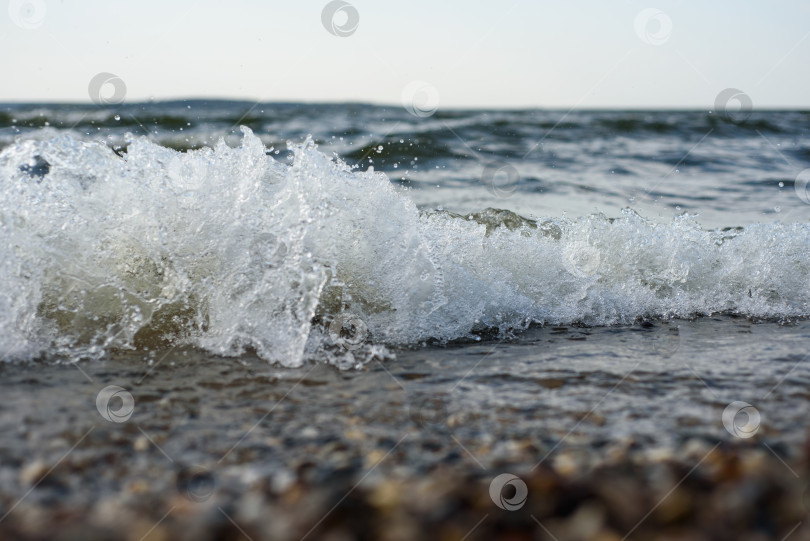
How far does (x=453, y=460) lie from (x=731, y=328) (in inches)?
79.4

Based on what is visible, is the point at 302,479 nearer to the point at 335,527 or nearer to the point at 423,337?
the point at 335,527

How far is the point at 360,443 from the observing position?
171 centimetres

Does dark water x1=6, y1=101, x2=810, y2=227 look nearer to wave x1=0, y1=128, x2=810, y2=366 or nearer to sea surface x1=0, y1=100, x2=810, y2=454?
sea surface x1=0, y1=100, x2=810, y2=454

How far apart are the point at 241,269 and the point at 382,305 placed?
619mm

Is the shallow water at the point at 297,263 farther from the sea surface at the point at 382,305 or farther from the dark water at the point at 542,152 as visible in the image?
the dark water at the point at 542,152

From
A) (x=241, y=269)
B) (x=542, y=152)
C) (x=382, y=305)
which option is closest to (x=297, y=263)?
(x=241, y=269)

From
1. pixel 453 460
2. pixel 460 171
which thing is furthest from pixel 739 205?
pixel 453 460

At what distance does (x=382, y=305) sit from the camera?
2857mm

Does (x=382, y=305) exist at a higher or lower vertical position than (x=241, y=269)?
lower

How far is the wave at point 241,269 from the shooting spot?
8.26 feet

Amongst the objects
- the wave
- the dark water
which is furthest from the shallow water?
the dark water

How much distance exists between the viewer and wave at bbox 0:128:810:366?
252cm

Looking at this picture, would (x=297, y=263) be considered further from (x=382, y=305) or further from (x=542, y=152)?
(x=542, y=152)

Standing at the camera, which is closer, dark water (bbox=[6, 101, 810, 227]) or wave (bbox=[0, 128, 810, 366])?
wave (bbox=[0, 128, 810, 366])
